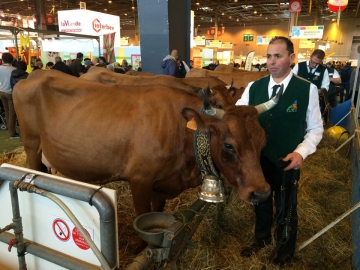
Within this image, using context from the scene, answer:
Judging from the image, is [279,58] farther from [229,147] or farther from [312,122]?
[229,147]

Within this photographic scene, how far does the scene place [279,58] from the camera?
2.36m

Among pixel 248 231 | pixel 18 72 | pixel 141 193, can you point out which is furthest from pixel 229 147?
pixel 18 72

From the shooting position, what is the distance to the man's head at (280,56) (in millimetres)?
2344

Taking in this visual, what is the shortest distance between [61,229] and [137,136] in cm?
111

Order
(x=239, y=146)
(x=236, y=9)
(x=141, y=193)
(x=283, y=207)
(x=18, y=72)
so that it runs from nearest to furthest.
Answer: (x=239, y=146), (x=283, y=207), (x=141, y=193), (x=18, y=72), (x=236, y=9)

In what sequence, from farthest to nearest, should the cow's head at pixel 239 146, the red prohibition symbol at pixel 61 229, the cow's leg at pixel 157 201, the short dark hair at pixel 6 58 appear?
the short dark hair at pixel 6 58 → the cow's leg at pixel 157 201 → the cow's head at pixel 239 146 → the red prohibition symbol at pixel 61 229

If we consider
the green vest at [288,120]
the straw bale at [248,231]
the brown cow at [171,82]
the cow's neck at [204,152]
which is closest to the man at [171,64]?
the brown cow at [171,82]

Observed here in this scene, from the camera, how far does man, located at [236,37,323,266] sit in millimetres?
2352

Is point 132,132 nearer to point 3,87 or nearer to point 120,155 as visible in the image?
point 120,155

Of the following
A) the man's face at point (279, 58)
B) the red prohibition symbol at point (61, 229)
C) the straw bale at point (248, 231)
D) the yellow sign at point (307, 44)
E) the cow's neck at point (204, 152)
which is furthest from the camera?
the yellow sign at point (307, 44)

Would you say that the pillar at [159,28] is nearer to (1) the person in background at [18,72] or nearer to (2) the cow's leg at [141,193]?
(1) the person in background at [18,72]

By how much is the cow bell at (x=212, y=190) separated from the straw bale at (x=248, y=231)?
0.15 metres

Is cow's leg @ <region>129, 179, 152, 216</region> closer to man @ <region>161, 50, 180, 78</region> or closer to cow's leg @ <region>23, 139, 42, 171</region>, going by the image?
cow's leg @ <region>23, 139, 42, 171</region>

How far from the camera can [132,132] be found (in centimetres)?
268
